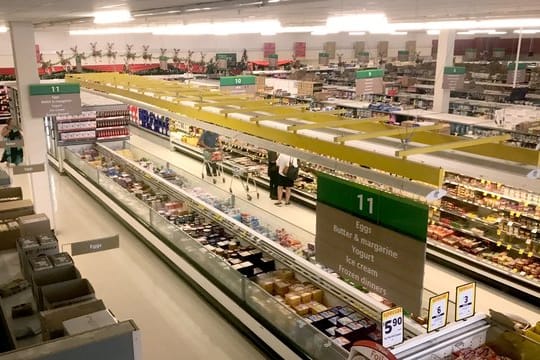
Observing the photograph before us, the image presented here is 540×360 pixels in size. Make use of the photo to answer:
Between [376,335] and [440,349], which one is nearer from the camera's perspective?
[440,349]

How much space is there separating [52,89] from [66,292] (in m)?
5.80

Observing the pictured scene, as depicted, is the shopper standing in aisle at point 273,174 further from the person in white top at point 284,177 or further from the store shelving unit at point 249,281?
the store shelving unit at point 249,281

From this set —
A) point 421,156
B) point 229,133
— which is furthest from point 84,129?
point 421,156

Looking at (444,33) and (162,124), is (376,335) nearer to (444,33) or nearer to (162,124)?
(444,33)

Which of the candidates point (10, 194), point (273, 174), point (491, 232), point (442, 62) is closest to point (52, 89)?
point (10, 194)

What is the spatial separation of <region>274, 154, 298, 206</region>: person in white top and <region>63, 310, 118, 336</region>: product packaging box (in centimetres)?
889

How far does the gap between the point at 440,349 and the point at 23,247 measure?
15.4 feet

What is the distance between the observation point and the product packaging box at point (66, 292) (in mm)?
4695

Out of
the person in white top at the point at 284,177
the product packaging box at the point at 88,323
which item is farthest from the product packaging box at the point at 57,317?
the person in white top at the point at 284,177

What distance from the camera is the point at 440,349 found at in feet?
15.5

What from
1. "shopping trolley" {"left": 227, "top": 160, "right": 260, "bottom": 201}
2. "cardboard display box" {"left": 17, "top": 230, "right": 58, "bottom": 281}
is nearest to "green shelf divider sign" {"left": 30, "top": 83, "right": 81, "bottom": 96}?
"cardboard display box" {"left": 17, "top": 230, "right": 58, "bottom": 281}

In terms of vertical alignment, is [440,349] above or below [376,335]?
above

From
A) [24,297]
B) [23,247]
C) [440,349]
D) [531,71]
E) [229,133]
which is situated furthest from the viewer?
[531,71]

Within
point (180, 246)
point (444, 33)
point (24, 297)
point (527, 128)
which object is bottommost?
point (180, 246)
